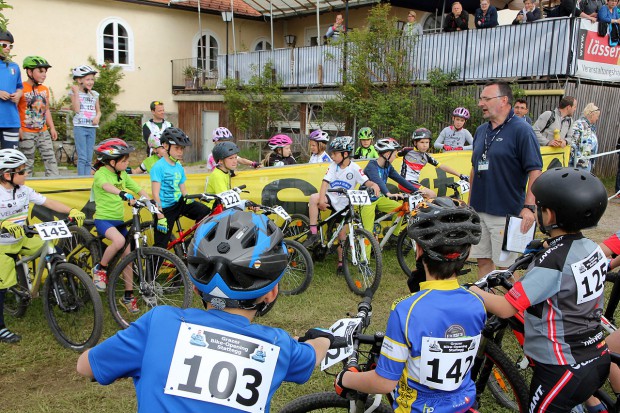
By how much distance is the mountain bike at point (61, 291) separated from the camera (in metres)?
4.69

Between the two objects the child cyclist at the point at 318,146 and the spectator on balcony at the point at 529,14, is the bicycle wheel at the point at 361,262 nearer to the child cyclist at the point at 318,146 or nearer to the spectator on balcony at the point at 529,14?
the child cyclist at the point at 318,146

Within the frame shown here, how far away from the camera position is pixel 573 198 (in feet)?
8.89

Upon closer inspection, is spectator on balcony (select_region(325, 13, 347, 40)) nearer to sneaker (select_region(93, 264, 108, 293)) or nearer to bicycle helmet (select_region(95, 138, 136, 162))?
bicycle helmet (select_region(95, 138, 136, 162))

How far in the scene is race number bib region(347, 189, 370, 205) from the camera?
6621 mm

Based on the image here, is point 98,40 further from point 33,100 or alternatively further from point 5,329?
point 5,329

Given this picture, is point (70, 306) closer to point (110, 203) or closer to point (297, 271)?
point (110, 203)

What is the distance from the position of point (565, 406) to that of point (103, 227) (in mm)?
4527

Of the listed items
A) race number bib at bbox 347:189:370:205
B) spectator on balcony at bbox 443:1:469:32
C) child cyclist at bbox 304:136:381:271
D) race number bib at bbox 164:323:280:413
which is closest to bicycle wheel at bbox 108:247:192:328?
child cyclist at bbox 304:136:381:271

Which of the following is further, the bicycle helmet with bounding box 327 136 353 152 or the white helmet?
the bicycle helmet with bounding box 327 136 353 152

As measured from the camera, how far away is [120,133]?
2309 centimetres

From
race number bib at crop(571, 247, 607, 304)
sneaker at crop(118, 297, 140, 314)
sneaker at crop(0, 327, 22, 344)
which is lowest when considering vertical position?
sneaker at crop(0, 327, 22, 344)

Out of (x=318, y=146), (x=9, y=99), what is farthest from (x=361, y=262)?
(x=9, y=99)

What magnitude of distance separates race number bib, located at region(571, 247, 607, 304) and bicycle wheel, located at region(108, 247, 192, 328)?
3.46 m

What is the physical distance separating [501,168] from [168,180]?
3.62 m
